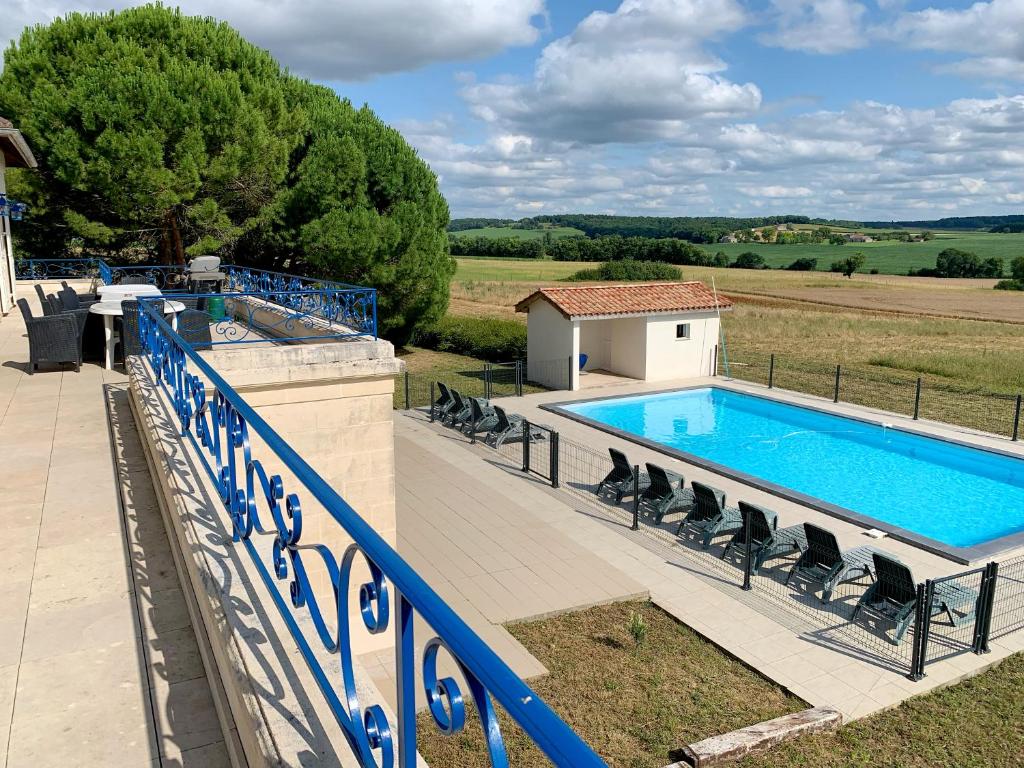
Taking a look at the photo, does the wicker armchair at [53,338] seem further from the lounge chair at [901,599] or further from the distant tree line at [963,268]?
the distant tree line at [963,268]

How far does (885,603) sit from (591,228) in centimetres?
14135

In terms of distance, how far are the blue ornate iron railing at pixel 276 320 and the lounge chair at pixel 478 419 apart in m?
5.52

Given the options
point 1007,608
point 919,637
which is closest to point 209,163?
point 919,637

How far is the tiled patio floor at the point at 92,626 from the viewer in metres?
2.64

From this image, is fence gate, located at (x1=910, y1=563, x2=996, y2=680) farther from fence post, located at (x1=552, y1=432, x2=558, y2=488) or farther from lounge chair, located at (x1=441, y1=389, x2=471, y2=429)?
lounge chair, located at (x1=441, y1=389, x2=471, y2=429)

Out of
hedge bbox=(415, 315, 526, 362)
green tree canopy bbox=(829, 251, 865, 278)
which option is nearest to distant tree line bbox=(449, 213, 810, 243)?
green tree canopy bbox=(829, 251, 865, 278)

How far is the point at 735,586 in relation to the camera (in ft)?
33.0

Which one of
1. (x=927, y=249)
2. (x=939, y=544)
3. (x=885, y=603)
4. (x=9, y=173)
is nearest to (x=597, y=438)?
(x=939, y=544)

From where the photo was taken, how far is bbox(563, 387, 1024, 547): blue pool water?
44.8 ft

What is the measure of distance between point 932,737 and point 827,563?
129 inches

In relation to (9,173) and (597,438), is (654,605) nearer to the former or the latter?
(597,438)

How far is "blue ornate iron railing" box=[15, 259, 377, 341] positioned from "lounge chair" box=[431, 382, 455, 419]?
8.76 ft

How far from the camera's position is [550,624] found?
353 inches

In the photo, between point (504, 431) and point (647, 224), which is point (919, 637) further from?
point (647, 224)
